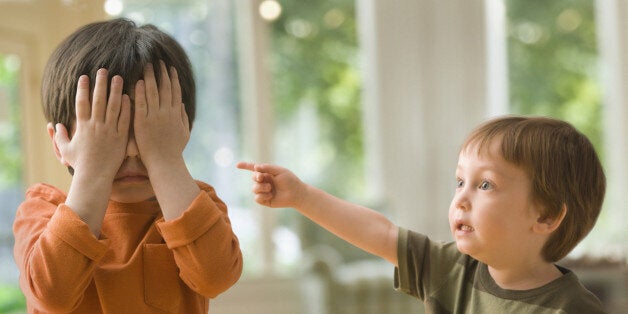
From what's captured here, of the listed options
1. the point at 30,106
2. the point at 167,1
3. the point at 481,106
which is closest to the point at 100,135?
the point at 30,106

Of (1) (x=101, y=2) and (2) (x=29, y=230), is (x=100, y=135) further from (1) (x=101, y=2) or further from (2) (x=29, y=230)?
(1) (x=101, y=2)

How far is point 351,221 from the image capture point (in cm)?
138

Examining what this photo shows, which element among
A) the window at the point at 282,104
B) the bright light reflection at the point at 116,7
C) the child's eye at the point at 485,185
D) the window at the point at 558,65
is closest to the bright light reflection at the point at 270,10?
the window at the point at 282,104

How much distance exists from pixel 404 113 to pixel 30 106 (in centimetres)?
212

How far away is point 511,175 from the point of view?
4.18 ft

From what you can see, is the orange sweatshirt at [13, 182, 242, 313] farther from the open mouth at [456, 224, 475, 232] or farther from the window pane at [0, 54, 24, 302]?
the window pane at [0, 54, 24, 302]

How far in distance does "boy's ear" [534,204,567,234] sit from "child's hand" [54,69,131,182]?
631mm

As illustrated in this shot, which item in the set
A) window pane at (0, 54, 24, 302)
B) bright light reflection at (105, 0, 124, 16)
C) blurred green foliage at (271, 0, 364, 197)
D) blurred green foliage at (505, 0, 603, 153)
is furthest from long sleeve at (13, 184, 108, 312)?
blurred green foliage at (505, 0, 603, 153)

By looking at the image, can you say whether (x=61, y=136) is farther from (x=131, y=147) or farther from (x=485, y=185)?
(x=485, y=185)

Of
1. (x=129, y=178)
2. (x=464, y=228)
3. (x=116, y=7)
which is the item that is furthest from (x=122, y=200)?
(x=116, y=7)

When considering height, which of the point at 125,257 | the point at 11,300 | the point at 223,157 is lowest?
the point at 11,300

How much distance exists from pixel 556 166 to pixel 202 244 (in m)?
0.54

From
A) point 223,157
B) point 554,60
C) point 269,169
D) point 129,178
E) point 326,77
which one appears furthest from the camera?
point 554,60

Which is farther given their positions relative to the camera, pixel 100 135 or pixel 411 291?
pixel 411 291
